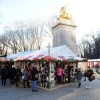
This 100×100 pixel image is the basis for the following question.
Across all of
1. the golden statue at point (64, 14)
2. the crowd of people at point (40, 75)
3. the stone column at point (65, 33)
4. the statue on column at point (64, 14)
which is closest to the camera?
the crowd of people at point (40, 75)

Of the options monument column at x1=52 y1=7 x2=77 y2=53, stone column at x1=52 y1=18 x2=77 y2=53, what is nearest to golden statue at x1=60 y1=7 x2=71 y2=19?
monument column at x1=52 y1=7 x2=77 y2=53

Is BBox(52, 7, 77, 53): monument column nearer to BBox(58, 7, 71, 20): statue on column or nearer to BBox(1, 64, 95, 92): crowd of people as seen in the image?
BBox(58, 7, 71, 20): statue on column

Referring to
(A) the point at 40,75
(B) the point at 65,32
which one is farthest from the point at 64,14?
(A) the point at 40,75

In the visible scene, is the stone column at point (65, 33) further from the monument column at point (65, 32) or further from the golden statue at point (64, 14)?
the golden statue at point (64, 14)

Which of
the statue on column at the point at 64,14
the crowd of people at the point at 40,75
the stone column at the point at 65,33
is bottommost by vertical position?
the crowd of people at the point at 40,75

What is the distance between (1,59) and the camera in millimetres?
28031

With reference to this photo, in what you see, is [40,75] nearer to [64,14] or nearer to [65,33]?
[65,33]

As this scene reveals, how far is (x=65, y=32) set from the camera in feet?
105

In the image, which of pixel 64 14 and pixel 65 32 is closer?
pixel 65 32

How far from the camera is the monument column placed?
3176 cm

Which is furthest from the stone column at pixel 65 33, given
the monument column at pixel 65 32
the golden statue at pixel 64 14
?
the golden statue at pixel 64 14

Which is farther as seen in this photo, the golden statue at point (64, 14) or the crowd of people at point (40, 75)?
the golden statue at point (64, 14)

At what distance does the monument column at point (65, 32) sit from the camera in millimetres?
31758

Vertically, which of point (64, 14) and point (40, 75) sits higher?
point (64, 14)
